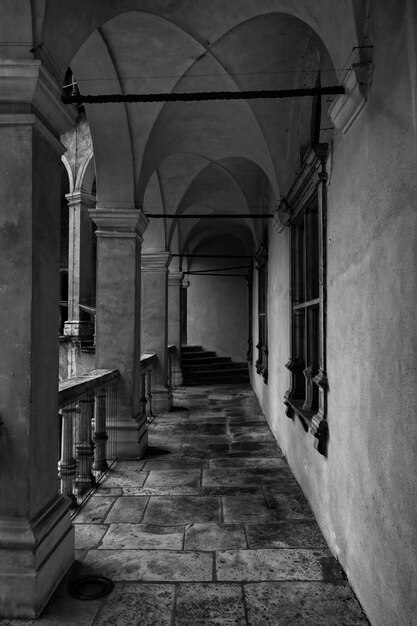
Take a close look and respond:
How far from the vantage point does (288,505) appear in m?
4.29

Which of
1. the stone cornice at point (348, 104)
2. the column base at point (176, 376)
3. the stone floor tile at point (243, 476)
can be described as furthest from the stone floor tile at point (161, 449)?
the column base at point (176, 376)

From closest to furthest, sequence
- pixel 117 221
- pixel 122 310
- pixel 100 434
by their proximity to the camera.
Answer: pixel 100 434, pixel 117 221, pixel 122 310

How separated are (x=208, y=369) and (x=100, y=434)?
393 inches

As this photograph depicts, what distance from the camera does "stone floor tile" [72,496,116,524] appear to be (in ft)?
13.0

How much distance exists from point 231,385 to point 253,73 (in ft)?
31.3

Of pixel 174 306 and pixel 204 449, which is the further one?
pixel 174 306

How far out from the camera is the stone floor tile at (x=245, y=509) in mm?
3992

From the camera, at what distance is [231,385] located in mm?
13766

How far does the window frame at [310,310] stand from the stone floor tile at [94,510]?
1.86 metres

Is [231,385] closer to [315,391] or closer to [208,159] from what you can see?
[208,159]

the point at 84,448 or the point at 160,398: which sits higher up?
the point at 84,448

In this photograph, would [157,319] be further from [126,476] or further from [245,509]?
[245,509]

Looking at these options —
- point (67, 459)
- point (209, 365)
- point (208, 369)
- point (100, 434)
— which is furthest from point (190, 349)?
point (67, 459)

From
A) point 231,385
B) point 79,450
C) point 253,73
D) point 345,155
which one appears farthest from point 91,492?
point 231,385
